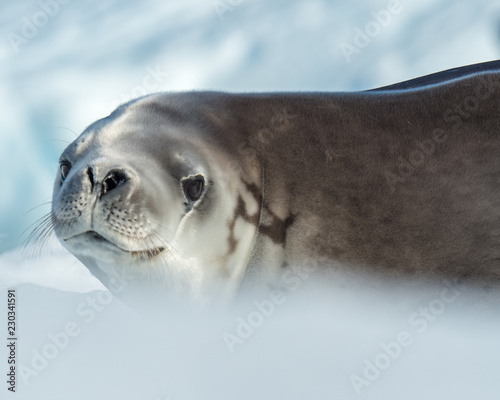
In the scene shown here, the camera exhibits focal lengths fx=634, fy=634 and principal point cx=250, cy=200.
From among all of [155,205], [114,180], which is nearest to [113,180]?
[114,180]

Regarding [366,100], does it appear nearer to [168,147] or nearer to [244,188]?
[244,188]

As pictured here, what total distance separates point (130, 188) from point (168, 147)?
48 cm

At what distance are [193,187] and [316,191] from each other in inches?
29.9

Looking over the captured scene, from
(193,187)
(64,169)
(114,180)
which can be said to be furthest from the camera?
(64,169)

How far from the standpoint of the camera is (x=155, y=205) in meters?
3.49

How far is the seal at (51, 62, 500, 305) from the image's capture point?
3730 millimetres

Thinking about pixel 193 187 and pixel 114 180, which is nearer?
pixel 114 180

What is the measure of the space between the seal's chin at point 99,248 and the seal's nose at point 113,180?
0.26 metres

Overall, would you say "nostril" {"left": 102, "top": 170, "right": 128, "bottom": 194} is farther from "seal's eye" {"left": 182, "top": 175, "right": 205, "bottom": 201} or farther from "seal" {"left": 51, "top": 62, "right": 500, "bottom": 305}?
"seal's eye" {"left": 182, "top": 175, "right": 205, "bottom": 201}

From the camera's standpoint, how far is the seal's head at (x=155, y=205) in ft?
11.3

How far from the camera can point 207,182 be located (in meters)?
3.76

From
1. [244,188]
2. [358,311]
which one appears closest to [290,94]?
[244,188]

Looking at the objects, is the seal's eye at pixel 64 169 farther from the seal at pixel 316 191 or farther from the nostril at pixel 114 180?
the nostril at pixel 114 180

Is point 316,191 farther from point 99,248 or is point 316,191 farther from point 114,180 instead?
point 99,248
